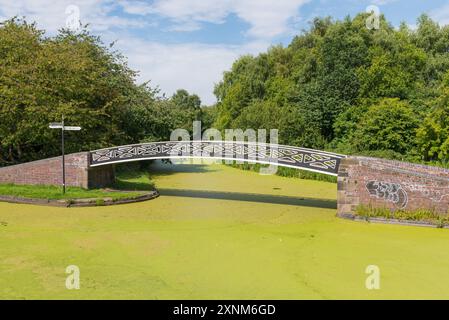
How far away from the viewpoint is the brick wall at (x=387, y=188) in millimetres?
10930

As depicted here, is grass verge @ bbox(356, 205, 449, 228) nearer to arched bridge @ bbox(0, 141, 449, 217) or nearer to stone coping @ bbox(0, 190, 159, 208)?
arched bridge @ bbox(0, 141, 449, 217)

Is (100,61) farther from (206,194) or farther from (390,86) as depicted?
(390,86)

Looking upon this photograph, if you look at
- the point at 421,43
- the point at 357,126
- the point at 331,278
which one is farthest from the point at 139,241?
the point at 421,43

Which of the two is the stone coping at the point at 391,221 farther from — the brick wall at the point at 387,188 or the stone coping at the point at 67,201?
the stone coping at the point at 67,201

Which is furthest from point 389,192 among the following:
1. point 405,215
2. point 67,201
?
point 67,201

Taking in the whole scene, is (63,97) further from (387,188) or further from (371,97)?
(371,97)

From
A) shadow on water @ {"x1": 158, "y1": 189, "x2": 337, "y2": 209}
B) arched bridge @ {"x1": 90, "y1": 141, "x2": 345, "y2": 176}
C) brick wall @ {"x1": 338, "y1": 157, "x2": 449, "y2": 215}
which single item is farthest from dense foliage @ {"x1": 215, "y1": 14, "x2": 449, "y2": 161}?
brick wall @ {"x1": 338, "y1": 157, "x2": 449, "y2": 215}

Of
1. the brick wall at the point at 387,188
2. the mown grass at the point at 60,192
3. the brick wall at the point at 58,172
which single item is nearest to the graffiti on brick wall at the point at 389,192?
the brick wall at the point at 387,188

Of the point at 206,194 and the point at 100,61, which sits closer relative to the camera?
the point at 206,194

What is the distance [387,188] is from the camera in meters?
11.4

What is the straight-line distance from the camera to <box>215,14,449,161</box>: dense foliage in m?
21.4

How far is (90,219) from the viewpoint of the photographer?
11367mm

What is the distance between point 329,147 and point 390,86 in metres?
5.18

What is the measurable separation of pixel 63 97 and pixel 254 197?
8929 mm
